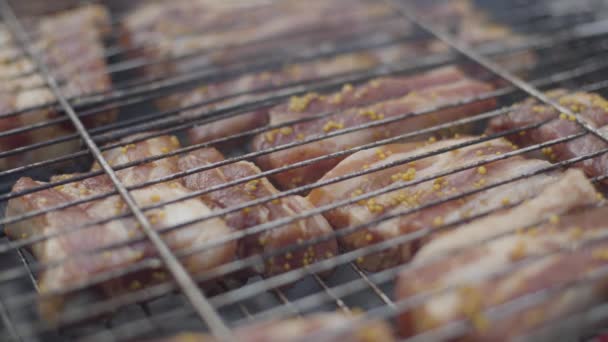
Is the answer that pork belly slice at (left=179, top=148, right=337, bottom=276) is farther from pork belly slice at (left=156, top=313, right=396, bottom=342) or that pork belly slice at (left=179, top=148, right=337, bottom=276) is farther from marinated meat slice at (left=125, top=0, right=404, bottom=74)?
marinated meat slice at (left=125, top=0, right=404, bottom=74)

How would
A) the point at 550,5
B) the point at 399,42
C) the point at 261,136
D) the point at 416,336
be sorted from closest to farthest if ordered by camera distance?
the point at 416,336 < the point at 261,136 < the point at 399,42 < the point at 550,5

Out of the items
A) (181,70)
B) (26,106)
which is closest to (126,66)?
(181,70)

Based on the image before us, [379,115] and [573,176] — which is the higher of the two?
[379,115]

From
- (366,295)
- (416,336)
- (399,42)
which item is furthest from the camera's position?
(399,42)

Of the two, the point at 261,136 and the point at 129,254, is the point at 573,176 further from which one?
the point at 129,254

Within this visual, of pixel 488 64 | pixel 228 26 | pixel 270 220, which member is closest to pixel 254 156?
pixel 270 220

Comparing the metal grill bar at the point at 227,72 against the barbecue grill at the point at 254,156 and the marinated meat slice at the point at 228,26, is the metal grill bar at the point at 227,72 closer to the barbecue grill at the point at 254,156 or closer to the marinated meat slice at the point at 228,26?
the barbecue grill at the point at 254,156
